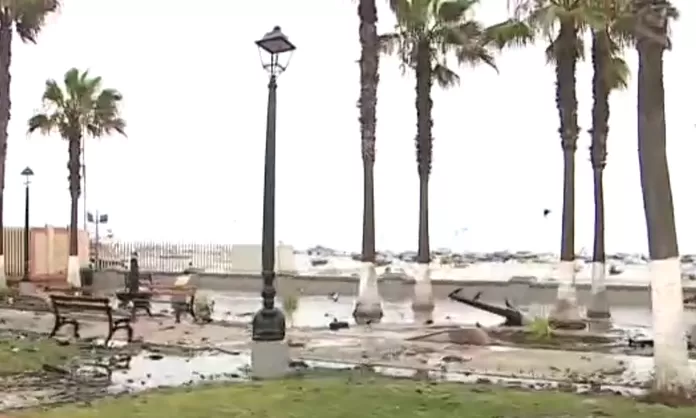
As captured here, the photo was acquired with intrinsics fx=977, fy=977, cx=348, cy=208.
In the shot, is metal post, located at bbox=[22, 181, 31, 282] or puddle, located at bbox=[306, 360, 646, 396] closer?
puddle, located at bbox=[306, 360, 646, 396]

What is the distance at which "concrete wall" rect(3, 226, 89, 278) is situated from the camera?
38.5 meters

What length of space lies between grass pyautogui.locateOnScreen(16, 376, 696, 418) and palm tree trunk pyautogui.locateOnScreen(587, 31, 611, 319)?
46.0 feet

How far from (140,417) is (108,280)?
28711 mm

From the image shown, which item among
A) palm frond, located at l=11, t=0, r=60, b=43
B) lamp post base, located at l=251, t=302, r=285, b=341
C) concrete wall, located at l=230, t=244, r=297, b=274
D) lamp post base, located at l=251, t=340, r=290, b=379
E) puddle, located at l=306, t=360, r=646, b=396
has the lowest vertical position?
puddle, located at l=306, t=360, r=646, b=396

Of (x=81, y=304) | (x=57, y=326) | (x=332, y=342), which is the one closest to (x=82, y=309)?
(x=81, y=304)

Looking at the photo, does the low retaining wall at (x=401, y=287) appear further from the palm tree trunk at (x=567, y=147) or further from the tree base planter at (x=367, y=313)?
the tree base planter at (x=367, y=313)

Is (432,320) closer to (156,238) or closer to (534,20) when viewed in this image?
(534,20)

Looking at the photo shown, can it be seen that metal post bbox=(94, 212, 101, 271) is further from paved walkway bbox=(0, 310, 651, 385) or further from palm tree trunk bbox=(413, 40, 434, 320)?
paved walkway bbox=(0, 310, 651, 385)

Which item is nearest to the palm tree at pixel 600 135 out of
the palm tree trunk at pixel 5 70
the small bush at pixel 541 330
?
the small bush at pixel 541 330

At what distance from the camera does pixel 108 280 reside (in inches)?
1462

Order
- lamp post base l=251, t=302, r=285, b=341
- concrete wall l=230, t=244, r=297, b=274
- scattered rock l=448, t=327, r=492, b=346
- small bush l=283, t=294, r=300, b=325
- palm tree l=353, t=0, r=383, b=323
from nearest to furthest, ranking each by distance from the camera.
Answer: lamp post base l=251, t=302, r=285, b=341 → scattered rock l=448, t=327, r=492, b=346 → small bush l=283, t=294, r=300, b=325 → palm tree l=353, t=0, r=383, b=323 → concrete wall l=230, t=244, r=297, b=274

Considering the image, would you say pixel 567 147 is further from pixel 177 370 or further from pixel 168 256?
pixel 168 256

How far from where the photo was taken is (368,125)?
2423 cm

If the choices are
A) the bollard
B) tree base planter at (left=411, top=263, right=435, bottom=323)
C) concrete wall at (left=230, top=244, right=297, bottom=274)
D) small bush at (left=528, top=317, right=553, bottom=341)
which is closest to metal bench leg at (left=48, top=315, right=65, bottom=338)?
small bush at (left=528, top=317, right=553, bottom=341)
